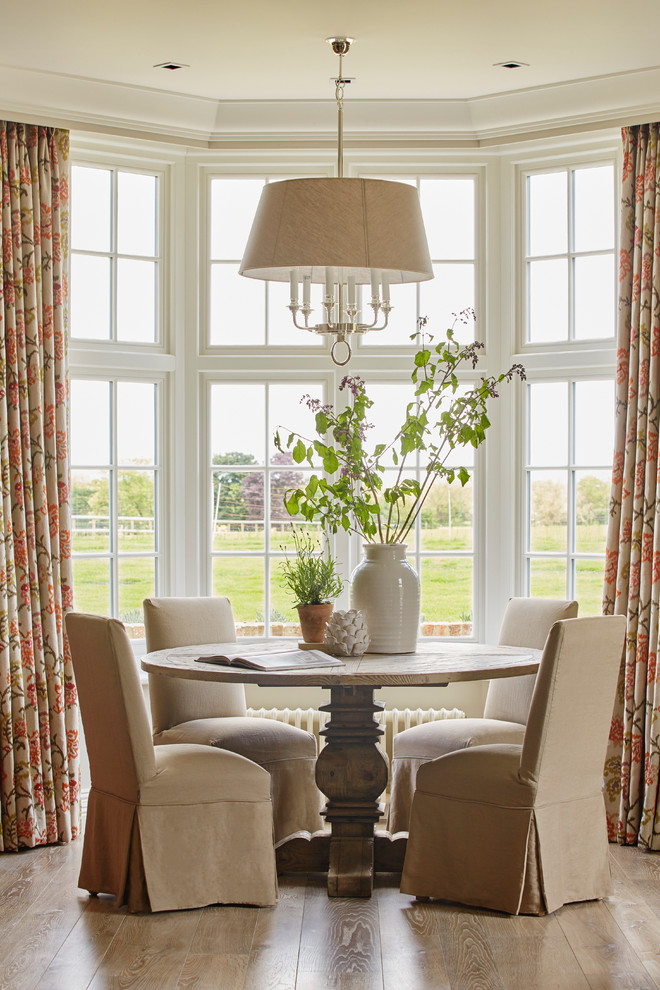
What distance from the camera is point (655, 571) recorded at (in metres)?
4.31

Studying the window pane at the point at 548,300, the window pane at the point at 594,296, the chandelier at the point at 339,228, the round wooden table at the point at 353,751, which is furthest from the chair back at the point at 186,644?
the window pane at the point at 594,296

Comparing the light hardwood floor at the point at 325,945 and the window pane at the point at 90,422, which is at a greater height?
the window pane at the point at 90,422

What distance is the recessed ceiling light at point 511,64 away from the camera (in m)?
4.18

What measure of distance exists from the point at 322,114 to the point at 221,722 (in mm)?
2549

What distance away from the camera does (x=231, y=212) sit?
16.4 feet

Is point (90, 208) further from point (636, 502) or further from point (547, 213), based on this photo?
point (636, 502)

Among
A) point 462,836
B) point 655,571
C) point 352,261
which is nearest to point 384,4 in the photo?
point 352,261

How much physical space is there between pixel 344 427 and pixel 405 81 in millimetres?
1561

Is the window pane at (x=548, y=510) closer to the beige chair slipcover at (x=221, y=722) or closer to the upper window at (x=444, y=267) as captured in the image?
the upper window at (x=444, y=267)

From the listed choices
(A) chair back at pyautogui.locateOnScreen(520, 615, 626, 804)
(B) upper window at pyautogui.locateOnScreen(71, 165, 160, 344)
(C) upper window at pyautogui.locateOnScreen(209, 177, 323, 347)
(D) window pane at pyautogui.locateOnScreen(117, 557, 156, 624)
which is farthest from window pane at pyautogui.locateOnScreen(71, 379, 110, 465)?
(A) chair back at pyautogui.locateOnScreen(520, 615, 626, 804)

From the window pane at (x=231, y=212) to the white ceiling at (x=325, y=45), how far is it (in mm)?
479

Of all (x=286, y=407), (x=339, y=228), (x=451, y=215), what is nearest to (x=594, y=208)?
(x=451, y=215)

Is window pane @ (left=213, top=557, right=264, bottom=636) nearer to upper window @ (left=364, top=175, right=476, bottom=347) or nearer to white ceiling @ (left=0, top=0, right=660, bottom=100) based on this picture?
upper window @ (left=364, top=175, right=476, bottom=347)

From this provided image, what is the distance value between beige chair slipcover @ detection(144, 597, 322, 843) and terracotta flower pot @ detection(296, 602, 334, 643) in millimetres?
411
